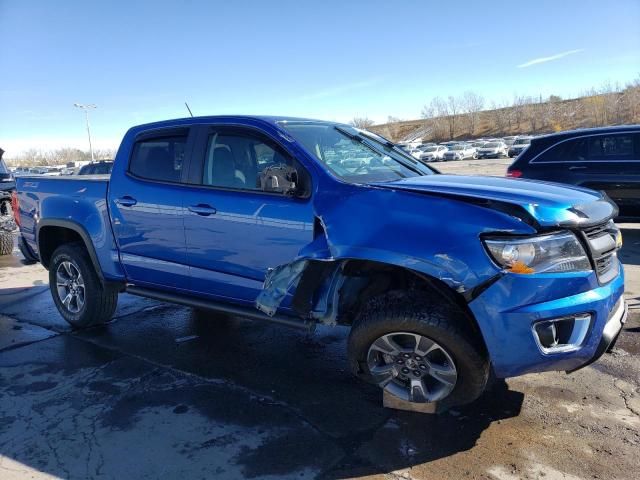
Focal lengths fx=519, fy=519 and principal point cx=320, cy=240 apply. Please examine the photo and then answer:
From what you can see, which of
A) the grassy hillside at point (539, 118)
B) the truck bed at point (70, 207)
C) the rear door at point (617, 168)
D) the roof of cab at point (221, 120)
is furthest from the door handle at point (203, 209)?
the grassy hillside at point (539, 118)

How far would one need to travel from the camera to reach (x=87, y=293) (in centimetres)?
507

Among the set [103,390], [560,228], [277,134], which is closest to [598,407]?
[560,228]

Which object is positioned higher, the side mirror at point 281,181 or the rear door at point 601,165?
the side mirror at point 281,181

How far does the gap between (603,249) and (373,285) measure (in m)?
1.38

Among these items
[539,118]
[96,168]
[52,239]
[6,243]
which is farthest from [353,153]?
[539,118]

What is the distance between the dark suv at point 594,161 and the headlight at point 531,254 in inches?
239

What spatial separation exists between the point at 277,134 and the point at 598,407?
Result: 2.83 metres

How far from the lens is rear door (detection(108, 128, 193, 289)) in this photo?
4.20 meters

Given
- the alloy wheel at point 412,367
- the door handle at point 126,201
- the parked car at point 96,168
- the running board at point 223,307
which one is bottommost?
the alloy wheel at point 412,367

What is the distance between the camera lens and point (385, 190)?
314 cm

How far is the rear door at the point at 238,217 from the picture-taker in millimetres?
3527

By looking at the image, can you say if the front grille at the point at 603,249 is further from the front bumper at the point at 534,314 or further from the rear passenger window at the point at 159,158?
the rear passenger window at the point at 159,158

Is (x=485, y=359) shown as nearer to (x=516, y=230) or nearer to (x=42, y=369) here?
(x=516, y=230)

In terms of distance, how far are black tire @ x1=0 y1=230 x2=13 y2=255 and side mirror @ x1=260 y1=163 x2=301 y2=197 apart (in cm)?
826
